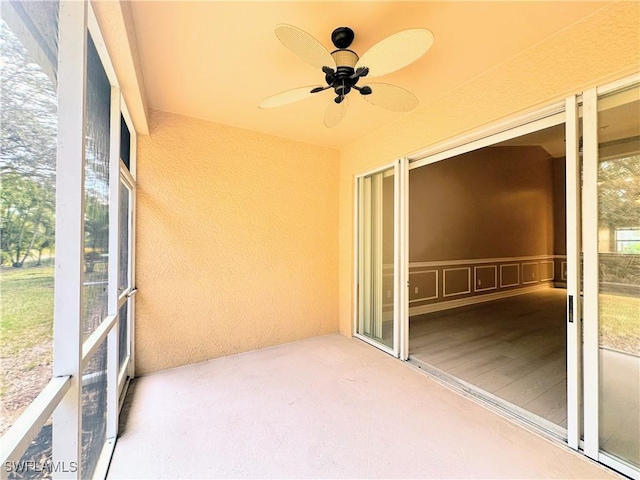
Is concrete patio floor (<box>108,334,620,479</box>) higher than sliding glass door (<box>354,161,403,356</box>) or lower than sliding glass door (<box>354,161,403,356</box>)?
lower

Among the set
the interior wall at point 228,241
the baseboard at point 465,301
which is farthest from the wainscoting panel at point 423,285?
the interior wall at point 228,241

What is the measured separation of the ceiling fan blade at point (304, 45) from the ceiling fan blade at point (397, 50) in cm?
22

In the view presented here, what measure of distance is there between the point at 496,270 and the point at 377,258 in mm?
4016

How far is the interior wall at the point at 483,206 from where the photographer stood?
4855mm

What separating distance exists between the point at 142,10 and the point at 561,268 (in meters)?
9.61

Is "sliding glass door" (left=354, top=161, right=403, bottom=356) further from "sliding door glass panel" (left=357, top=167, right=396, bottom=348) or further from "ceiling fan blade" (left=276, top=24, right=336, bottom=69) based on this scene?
"ceiling fan blade" (left=276, top=24, right=336, bottom=69)

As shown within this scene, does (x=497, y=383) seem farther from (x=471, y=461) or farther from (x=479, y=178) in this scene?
(x=479, y=178)

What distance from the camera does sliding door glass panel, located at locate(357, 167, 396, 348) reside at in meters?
3.28

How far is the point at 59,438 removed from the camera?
3.38 ft

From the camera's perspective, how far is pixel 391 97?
6.21 feet

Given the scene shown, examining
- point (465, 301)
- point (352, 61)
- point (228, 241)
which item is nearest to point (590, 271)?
point (352, 61)

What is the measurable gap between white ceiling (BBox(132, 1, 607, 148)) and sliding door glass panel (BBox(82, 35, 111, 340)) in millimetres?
506

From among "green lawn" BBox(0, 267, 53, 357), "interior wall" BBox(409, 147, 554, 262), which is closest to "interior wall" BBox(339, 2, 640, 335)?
"interior wall" BBox(409, 147, 554, 262)

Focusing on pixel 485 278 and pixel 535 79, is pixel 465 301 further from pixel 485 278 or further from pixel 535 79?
pixel 535 79
